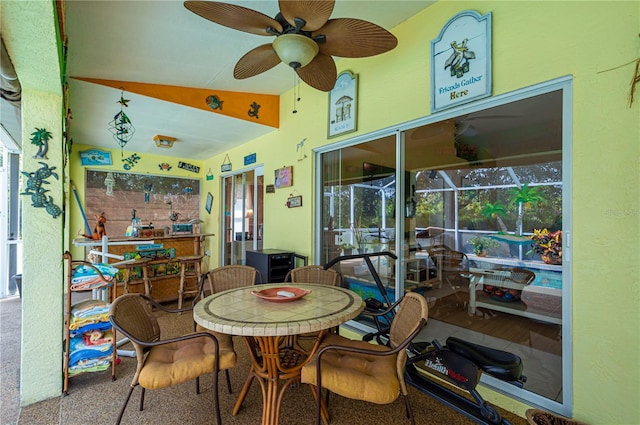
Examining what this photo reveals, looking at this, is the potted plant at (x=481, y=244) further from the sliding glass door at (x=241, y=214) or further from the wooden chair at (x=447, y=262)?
the sliding glass door at (x=241, y=214)

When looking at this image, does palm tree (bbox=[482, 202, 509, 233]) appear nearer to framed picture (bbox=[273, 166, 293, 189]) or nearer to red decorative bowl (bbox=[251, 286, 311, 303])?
red decorative bowl (bbox=[251, 286, 311, 303])

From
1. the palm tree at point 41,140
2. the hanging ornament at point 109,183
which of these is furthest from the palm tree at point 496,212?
the hanging ornament at point 109,183

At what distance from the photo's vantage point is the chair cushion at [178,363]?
5.37 ft

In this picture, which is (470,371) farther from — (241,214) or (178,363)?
(241,214)

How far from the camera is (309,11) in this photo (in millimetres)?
1511

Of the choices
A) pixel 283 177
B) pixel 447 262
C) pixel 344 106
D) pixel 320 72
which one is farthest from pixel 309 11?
pixel 447 262

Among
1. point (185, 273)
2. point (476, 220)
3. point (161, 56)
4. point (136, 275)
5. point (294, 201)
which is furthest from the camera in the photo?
point (185, 273)

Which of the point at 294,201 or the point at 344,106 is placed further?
the point at 294,201

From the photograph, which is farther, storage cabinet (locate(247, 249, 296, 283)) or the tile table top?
storage cabinet (locate(247, 249, 296, 283))

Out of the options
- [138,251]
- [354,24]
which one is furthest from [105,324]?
[354,24]

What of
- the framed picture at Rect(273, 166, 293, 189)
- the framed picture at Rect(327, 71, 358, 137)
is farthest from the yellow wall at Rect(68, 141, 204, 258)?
the framed picture at Rect(327, 71, 358, 137)

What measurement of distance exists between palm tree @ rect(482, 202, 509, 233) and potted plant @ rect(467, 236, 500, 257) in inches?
8.2

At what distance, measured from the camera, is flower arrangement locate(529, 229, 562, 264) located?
2088 millimetres

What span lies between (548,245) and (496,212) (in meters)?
0.93
